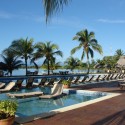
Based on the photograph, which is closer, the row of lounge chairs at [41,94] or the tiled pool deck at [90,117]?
the tiled pool deck at [90,117]

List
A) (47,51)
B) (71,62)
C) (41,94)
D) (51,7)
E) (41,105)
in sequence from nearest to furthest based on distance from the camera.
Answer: (51,7) < (41,105) < (41,94) < (47,51) < (71,62)

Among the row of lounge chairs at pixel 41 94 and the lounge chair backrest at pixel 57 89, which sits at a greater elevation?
the lounge chair backrest at pixel 57 89

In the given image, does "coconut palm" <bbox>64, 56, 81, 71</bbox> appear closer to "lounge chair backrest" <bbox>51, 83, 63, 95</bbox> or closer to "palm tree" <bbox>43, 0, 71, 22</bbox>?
"lounge chair backrest" <bbox>51, 83, 63, 95</bbox>

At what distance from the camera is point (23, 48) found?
32.6m

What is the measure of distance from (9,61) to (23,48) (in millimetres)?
2562

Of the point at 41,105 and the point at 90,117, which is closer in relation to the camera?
the point at 90,117

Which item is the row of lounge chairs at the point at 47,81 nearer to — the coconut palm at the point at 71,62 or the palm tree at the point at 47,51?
the palm tree at the point at 47,51

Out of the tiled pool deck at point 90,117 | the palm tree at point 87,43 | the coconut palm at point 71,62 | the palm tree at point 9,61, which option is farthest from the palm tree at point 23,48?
the tiled pool deck at point 90,117

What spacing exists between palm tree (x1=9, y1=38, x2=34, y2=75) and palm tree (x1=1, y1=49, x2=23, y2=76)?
0.90m

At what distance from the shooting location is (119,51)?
7375cm

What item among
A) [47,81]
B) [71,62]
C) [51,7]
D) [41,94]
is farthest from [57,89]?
[71,62]

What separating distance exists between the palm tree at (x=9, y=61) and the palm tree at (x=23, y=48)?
902mm

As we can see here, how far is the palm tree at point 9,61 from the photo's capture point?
31.2 m

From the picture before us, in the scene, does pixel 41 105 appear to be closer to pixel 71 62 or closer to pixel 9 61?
pixel 9 61
